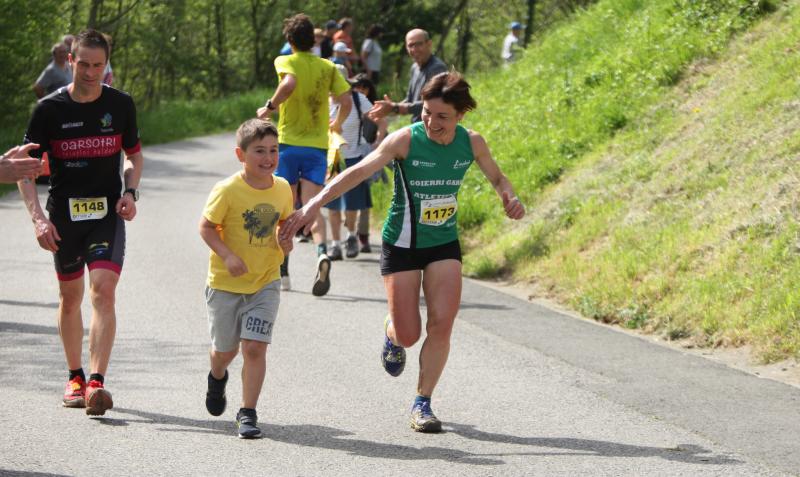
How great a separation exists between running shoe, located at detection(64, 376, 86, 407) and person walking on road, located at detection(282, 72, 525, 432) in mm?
1733

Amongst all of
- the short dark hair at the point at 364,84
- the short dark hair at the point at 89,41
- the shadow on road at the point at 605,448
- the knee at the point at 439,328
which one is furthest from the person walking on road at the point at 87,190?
the short dark hair at the point at 364,84

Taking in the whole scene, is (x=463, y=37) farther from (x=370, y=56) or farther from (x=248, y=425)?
(x=248, y=425)

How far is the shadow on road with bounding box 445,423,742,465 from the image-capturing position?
649 centimetres

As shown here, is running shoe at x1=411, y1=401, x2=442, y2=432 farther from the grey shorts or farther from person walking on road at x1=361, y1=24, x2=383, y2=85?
person walking on road at x1=361, y1=24, x2=383, y2=85

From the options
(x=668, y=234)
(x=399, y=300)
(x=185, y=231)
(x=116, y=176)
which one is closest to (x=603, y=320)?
(x=668, y=234)

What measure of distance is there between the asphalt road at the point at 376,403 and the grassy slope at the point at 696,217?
56cm

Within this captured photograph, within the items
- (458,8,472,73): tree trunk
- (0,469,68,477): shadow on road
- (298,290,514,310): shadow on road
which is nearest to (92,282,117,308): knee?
(0,469,68,477): shadow on road

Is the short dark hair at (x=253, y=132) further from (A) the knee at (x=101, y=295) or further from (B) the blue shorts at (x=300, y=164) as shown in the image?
(B) the blue shorts at (x=300, y=164)

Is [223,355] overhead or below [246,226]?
below

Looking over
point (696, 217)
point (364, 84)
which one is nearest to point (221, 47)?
point (364, 84)

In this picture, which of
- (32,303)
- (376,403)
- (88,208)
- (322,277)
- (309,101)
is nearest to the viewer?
(88,208)

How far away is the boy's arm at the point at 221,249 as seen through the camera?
21.7 feet

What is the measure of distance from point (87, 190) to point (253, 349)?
1408mm

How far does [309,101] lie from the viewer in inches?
475
